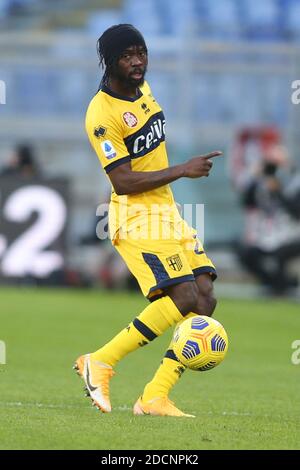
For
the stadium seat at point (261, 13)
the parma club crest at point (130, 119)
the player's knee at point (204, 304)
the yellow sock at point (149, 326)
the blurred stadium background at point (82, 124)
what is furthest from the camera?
the stadium seat at point (261, 13)

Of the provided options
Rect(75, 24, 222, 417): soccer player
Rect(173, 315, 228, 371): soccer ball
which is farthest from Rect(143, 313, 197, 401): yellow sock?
Rect(173, 315, 228, 371): soccer ball

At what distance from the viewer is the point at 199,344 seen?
724cm

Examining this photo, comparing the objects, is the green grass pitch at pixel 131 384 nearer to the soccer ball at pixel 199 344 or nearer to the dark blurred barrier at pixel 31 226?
the soccer ball at pixel 199 344

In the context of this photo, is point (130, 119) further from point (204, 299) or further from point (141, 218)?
point (204, 299)

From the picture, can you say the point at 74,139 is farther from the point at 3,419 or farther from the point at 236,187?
the point at 3,419

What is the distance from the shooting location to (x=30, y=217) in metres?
18.0

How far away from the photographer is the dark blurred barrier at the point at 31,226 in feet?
58.7

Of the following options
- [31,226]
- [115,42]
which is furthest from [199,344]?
[31,226]

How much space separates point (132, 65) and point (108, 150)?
580 mm

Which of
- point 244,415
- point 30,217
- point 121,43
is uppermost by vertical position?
point 121,43

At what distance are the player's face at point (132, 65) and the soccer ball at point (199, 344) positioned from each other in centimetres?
165

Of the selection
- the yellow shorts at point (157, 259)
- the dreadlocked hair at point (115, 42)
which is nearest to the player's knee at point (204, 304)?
the yellow shorts at point (157, 259)

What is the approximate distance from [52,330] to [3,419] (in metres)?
6.56
